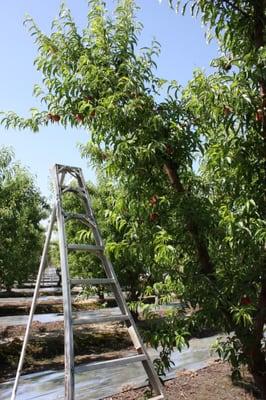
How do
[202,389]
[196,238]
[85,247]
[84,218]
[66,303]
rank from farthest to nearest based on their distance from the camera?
[202,389]
[84,218]
[85,247]
[196,238]
[66,303]

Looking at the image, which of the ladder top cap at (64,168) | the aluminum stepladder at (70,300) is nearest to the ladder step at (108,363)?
the aluminum stepladder at (70,300)

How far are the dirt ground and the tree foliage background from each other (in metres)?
1.09

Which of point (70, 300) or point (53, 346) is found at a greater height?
point (70, 300)

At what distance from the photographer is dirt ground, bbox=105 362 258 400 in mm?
5422

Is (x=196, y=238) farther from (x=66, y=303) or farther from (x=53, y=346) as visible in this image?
(x=53, y=346)

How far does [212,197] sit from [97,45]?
178cm

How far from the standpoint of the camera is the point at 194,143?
4.08 m

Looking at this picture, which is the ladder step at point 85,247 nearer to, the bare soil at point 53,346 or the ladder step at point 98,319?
the ladder step at point 98,319

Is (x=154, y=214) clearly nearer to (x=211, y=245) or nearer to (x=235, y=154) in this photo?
(x=211, y=245)

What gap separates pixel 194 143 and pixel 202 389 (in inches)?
136

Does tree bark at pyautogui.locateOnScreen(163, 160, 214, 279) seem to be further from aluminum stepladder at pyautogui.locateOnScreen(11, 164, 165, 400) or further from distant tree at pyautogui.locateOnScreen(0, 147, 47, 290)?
distant tree at pyautogui.locateOnScreen(0, 147, 47, 290)

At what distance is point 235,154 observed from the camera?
359 centimetres

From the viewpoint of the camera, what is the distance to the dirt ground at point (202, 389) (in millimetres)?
5422

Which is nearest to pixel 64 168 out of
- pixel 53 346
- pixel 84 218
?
pixel 84 218
